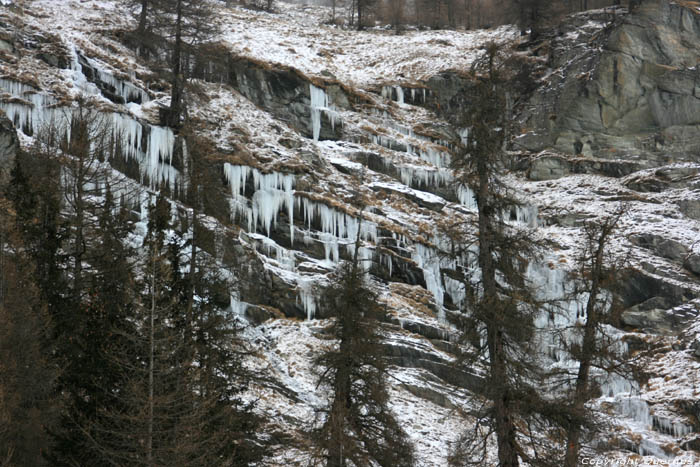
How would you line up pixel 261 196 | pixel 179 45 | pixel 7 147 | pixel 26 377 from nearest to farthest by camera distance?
pixel 26 377, pixel 7 147, pixel 261 196, pixel 179 45

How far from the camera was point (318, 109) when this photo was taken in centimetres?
3809

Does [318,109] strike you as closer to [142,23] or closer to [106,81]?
[142,23]

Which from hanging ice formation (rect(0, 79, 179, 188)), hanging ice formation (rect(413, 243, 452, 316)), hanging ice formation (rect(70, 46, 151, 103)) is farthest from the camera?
hanging ice formation (rect(70, 46, 151, 103))

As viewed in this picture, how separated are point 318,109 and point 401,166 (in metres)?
6.55

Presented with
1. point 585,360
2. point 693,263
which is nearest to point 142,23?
point 693,263

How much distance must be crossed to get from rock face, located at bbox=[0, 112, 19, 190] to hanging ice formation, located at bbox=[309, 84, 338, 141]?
17.8m

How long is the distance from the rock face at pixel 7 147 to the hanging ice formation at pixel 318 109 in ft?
58.4

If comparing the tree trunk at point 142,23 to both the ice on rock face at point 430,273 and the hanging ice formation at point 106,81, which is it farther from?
the ice on rock face at point 430,273

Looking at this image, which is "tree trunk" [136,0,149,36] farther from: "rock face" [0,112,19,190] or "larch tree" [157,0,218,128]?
"rock face" [0,112,19,190]

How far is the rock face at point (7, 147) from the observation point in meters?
21.4

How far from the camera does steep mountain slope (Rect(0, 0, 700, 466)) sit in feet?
76.7

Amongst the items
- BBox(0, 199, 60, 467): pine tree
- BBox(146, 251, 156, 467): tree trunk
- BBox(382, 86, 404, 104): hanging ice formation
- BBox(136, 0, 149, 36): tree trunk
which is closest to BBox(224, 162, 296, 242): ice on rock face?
BBox(136, 0, 149, 36): tree trunk

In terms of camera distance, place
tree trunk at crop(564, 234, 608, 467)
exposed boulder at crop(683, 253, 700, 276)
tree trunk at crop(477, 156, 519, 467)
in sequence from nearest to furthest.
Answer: tree trunk at crop(477, 156, 519, 467) < tree trunk at crop(564, 234, 608, 467) < exposed boulder at crop(683, 253, 700, 276)

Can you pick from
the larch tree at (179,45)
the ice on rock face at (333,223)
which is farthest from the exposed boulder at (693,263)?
the larch tree at (179,45)
